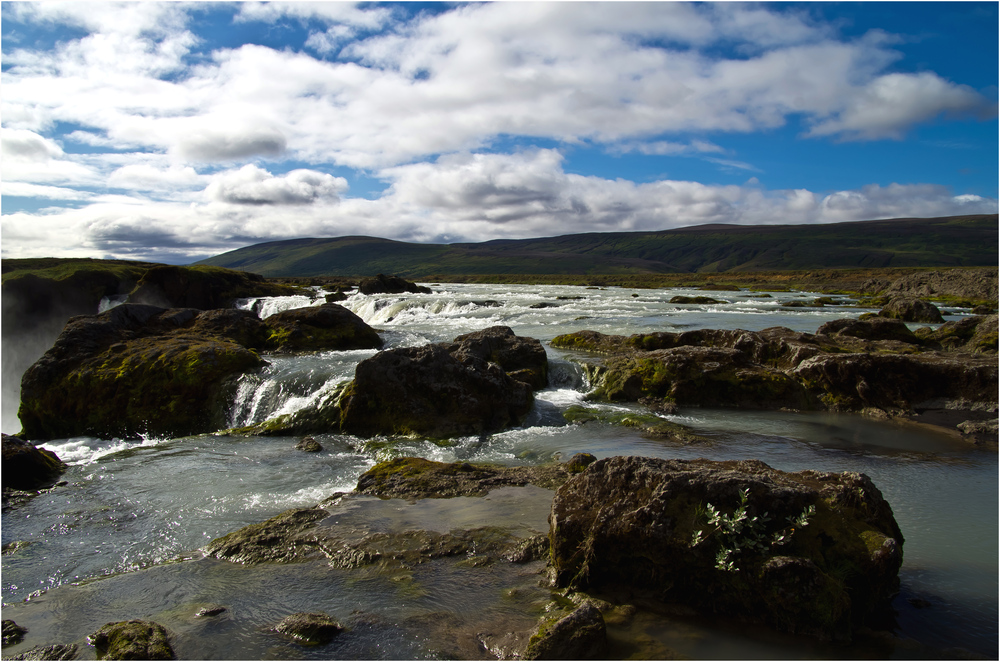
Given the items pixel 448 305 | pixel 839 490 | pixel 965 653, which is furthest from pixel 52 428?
pixel 448 305

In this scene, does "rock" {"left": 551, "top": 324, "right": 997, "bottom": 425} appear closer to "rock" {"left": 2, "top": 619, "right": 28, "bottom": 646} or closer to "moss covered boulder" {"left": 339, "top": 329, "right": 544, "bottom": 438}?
"moss covered boulder" {"left": 339, "top": 329, "right": 544, "bottom": 438}

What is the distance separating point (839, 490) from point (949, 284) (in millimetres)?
79631

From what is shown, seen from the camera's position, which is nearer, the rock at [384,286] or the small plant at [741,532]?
the small plant at [741,532]

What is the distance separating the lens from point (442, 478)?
1043cm

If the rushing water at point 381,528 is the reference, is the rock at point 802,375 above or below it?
above

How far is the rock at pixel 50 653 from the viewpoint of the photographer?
565cm

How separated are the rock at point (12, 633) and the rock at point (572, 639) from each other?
18.8 ft

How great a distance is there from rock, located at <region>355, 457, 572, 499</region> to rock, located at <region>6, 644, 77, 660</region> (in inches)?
189

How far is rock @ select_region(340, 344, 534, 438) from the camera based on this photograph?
15094mm

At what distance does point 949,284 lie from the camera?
6669cm

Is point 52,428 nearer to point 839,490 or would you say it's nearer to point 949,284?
point 839,490

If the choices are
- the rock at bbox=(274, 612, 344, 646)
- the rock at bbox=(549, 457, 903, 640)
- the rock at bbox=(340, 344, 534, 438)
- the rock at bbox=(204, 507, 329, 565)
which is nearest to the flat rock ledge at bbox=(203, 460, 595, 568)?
the rock at bbox=(204, 507, 329, 565)

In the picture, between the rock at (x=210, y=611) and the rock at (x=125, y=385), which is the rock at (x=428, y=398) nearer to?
the rock at (x=125, y=385)

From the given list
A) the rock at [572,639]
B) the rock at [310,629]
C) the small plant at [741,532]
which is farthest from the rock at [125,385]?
the small plant at [741,532]
